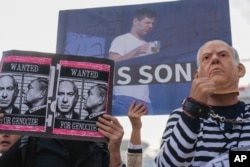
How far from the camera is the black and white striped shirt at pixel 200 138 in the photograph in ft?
4.33

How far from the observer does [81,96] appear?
181cm

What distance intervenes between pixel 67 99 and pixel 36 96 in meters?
0.13

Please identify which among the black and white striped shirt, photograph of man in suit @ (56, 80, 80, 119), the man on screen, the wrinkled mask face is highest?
the man on screen

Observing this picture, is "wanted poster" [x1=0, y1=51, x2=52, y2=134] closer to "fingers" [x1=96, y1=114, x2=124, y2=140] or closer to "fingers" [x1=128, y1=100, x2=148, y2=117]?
"fingers" [x1=96, y1=114, x2=124, y2=140]

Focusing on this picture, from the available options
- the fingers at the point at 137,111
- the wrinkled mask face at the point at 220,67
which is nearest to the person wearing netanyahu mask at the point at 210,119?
the wrinkled mask face at the point at 220,67

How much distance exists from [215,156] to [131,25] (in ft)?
7.89

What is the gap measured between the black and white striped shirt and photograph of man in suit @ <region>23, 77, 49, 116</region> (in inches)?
21.5

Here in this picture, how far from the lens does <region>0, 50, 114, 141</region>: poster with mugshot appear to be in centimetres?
176

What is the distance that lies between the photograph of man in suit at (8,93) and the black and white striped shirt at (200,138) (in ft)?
2.16

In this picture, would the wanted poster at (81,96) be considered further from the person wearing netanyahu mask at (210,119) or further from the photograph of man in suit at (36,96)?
the person wearing netanyahu mask at (210,119)

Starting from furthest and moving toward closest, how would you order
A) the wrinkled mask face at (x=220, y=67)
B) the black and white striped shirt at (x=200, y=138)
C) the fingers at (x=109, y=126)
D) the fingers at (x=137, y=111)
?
1. the fingers at (x=137, y=111)
2. the fingers at (x=109, y=126)
3. the wrinkled mask face at (x=220, y=67)
4. the black and white striped shirt at (x=200, y=138)

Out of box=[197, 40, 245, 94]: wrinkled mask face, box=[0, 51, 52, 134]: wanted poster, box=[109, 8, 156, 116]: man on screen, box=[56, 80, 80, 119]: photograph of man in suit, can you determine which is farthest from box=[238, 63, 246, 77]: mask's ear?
box=[109, 8, 156, 116]: man on screen

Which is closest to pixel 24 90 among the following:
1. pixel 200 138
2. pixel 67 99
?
pixel 67 99

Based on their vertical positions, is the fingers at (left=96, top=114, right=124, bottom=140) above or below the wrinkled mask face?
below
